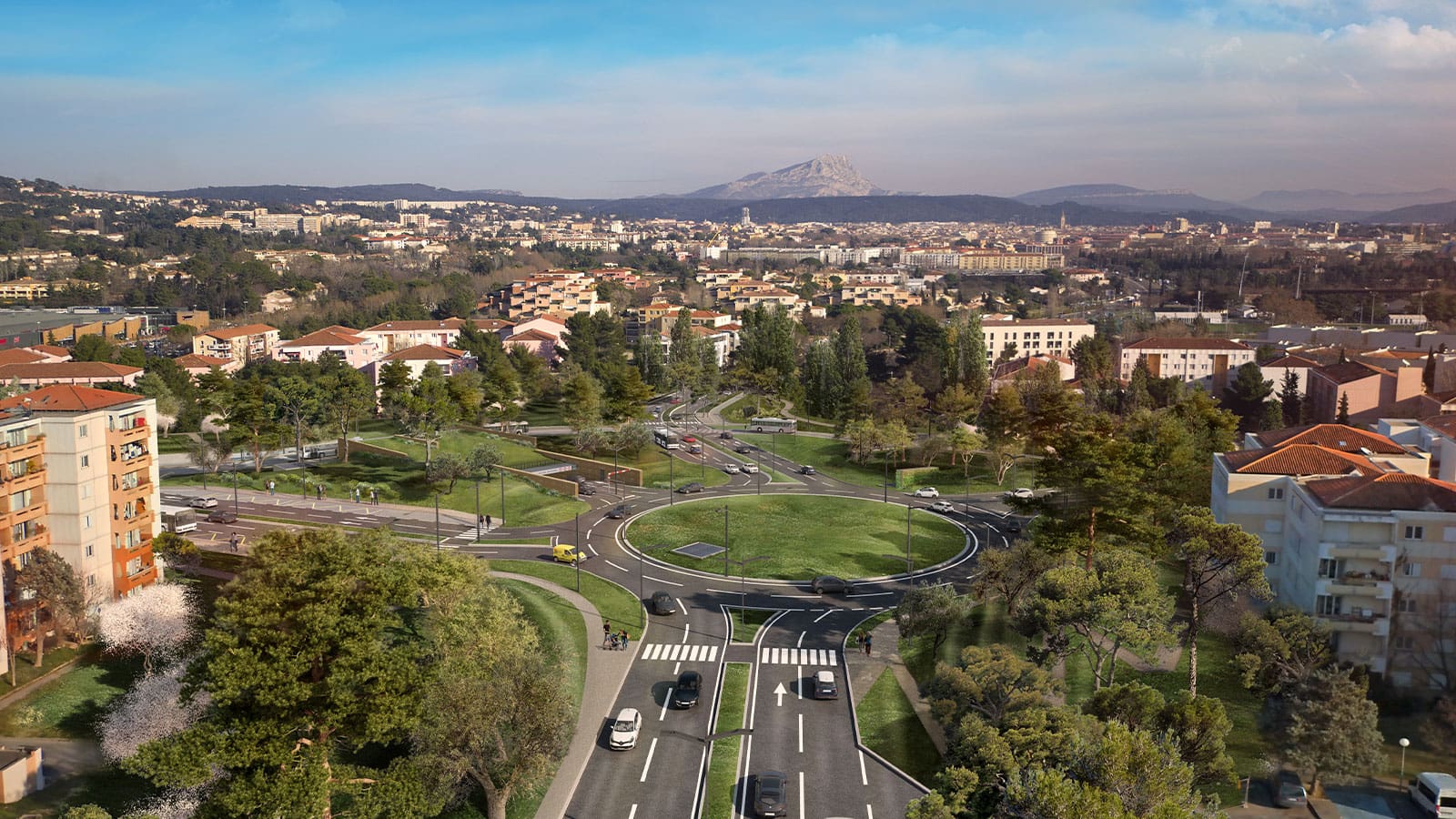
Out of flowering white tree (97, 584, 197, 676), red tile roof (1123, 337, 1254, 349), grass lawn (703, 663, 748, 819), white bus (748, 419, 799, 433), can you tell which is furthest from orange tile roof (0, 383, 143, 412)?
red tile roof (1123, 337, 1254, 349)

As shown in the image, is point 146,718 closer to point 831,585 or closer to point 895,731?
point 895,731

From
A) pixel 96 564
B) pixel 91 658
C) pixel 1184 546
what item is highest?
pixel 1184 546

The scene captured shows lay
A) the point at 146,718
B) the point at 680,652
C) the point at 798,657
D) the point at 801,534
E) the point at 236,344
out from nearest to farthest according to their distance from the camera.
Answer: the point at 146,718 < the point at 798,657 < the point at 680,652 < the point at 801,534 < the point at 236,344

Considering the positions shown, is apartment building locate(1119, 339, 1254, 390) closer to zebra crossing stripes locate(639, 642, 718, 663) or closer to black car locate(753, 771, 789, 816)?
zebra crossing stripes locate(639, 642, 718, 663)

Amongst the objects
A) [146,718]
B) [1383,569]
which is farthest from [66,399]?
[1383,569]

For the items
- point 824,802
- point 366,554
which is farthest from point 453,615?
point 824,802

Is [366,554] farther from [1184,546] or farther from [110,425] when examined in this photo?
[1184,546]
